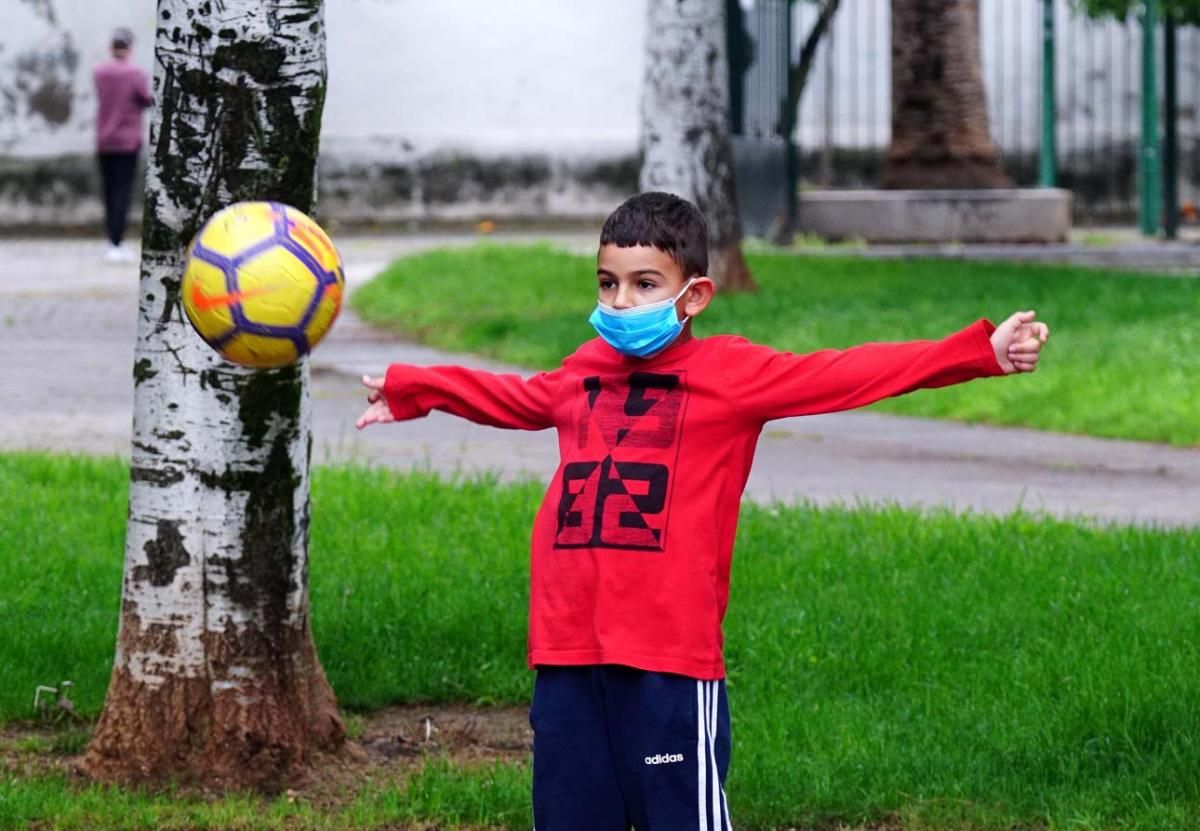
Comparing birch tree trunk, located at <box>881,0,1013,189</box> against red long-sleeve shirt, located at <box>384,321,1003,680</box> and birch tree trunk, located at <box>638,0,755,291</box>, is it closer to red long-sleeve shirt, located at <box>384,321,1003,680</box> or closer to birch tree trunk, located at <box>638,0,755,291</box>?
birch tree trunk, located at <box>638,0,755,291</box>

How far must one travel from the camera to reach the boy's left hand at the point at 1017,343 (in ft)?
12.1

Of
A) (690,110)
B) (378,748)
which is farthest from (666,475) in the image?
(690,110)

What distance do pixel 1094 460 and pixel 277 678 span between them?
5567mm

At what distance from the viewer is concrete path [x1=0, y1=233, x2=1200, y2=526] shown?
28.8ft

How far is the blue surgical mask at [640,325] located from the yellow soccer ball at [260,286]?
602 mm

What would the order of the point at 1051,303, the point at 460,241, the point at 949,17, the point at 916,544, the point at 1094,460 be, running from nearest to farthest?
the point at 916,544, the point at 1094,460, the point at 1051,303, the point at 949,17, the point at 460,241

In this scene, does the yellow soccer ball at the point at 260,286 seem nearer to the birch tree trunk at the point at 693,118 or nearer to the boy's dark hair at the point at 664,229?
the boy's dark hair at the point at 664,229

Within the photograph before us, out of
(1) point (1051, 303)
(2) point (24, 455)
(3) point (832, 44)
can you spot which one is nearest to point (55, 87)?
(3) point (832, 44)

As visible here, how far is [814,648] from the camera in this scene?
6.05 m

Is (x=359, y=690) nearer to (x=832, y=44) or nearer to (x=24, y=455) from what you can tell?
(x=24, y=455)

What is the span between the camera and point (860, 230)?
2164 cm

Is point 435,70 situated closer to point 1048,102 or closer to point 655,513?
point 1048,102

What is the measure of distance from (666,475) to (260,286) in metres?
0.88

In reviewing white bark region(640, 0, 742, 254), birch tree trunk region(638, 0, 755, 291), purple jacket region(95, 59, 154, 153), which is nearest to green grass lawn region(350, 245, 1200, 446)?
birch tree trunk region(638, 0, 755, 291)
